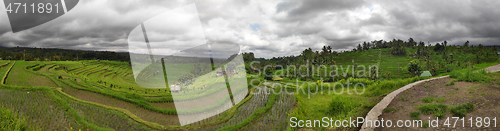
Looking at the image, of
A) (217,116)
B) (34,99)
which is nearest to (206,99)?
(217,116)

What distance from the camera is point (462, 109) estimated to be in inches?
319

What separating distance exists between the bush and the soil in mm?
129

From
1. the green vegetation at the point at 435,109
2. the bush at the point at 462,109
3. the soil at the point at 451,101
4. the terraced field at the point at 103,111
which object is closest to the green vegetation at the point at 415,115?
the soil at the point at 451,101

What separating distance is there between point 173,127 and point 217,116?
11.4ft

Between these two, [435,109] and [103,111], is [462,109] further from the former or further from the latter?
[103,111]

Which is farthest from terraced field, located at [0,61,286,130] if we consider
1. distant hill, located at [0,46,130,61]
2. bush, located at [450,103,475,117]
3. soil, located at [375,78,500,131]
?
distant hill, located at [0,46,130,61]

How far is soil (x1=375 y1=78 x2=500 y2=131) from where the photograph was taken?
24.8ft

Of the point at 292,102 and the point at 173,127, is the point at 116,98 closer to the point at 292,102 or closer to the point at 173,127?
the point at 173,127

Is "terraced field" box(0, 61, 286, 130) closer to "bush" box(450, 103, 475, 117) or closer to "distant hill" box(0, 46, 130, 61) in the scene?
"bush" box(450, 103, 475, 117)

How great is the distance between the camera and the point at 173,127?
11117 mm

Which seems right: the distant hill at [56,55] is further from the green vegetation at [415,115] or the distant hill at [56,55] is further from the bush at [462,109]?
the bush at [462,109]

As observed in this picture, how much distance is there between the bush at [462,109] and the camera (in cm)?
790

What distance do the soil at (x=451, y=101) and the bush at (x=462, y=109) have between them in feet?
0.42

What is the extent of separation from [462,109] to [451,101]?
164cm
